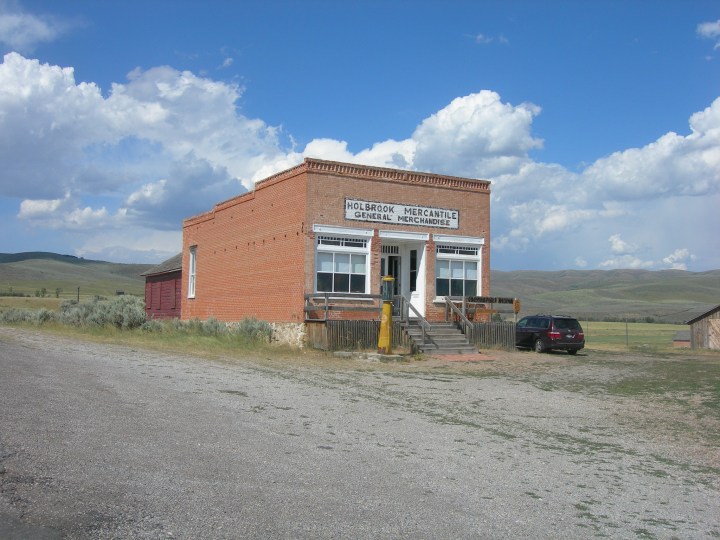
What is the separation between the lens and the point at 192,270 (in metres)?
36.0

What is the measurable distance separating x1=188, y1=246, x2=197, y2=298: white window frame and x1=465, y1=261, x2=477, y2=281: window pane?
14.2m

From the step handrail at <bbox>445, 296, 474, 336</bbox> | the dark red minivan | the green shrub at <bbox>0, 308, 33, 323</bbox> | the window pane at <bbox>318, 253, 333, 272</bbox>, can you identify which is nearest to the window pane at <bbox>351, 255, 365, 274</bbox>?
the window pane at <bbox>318, 253, 333, 272</bbox>

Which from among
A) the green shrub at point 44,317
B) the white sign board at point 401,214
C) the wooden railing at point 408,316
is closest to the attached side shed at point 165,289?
the green shrub at point 44,317

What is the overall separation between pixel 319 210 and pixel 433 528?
19.6m

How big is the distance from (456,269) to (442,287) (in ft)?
3.25

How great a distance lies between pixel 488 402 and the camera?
14.4m

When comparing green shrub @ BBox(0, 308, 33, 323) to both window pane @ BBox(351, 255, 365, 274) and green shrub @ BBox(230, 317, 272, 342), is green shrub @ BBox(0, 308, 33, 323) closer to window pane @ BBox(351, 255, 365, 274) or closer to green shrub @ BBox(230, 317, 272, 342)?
green shrub @ BBox(230, 317, 272, 342)

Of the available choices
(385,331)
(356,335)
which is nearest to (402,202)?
(356,335)

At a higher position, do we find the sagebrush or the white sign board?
the white sign board

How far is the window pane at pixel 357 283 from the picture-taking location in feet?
85.2

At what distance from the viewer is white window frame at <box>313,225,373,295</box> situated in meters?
25.2

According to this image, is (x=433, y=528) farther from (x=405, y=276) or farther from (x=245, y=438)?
(x=405, y=276)

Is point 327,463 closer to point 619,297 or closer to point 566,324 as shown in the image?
point 566,324

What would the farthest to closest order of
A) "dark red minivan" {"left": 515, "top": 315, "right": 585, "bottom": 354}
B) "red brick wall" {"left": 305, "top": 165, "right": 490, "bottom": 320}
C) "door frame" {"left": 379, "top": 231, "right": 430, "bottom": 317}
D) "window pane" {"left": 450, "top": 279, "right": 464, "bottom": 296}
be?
1. "dark red minivan" {"left": 515, "top": 315, "right": 585, "bottom": 354}
2. "window pane" {"left": 450, "top": 279, "right": 464, "bottom": 296}
3. "door frame" {"left": 379, "top": 231, "right": 430, "bottom": 317}
4. "red brick wall" {"left": 305, "top": 165, "right": 490, "bottom": 320}
